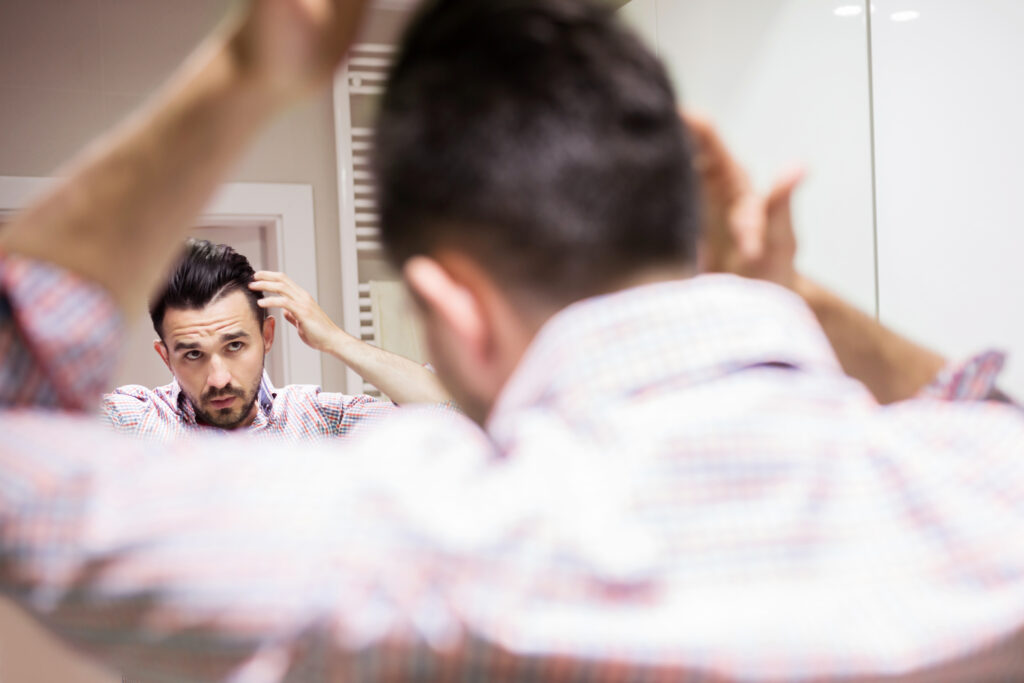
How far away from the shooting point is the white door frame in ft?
7.22

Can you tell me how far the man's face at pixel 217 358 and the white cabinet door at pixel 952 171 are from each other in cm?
121

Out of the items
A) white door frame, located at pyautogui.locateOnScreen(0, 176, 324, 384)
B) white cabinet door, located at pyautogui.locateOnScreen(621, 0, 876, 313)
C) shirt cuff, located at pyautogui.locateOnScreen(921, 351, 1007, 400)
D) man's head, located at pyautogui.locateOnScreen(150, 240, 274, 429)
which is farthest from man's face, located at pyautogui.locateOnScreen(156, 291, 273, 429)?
shirt cuff, located at pyautogui.locateOnScreen(921, 351, 1007, 400)

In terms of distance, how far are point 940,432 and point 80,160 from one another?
0.38 meters

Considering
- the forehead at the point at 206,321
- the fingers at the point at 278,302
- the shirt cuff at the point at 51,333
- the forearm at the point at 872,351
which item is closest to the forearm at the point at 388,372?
the fingers at the point at 278,302

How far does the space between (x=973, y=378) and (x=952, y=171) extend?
2.73ft

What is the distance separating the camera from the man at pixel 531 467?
0.26 m

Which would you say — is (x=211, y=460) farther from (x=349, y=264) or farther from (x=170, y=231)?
(x=349, y=264)

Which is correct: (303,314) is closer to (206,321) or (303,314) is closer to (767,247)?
(206,321)

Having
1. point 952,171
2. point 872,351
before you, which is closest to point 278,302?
point 952,171

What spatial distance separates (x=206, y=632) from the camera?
0.87ft

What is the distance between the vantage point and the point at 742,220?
1.49ft

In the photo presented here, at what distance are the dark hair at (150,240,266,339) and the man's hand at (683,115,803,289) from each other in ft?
4.49

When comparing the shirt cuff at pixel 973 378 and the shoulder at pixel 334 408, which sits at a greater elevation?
the shirt cuff at pixel 973 378

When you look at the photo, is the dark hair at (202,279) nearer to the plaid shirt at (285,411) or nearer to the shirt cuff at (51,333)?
the plaid shirt at (285,411)
